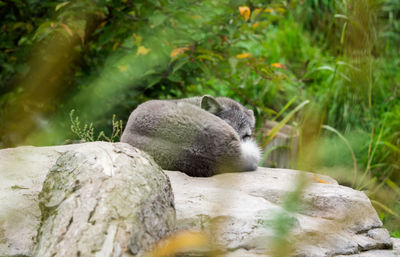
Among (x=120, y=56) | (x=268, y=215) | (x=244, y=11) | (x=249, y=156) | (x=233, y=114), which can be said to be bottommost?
(x=249, y=156)

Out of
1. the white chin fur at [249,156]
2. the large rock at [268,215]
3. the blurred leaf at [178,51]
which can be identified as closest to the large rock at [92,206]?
the large rock at [268,215]

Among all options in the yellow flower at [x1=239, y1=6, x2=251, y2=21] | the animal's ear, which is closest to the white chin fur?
the animal's ear

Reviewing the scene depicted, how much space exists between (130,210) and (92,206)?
0.54 ft

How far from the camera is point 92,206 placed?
1.84m

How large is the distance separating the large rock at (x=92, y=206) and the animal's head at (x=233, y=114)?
73.5 inches

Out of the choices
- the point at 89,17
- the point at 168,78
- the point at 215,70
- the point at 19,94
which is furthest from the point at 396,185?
the point at 19,94

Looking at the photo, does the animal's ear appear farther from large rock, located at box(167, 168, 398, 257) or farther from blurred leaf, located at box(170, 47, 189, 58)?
large rock, located at box(167, 168, 398, 257)

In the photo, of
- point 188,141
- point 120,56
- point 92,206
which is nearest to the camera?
point 92,206

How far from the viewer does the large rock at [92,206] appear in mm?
1713

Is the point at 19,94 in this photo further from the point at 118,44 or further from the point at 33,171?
the point at 33,171

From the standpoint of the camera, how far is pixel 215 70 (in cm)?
Answer: 495

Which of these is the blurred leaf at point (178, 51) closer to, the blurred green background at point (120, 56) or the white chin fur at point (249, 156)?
the blurred green background at point (120, 56)

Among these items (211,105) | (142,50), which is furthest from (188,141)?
(142,50)

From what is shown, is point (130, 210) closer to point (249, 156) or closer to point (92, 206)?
point (92, 206)
